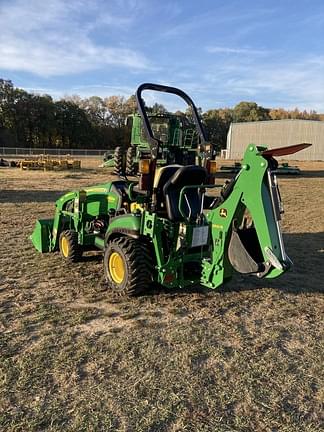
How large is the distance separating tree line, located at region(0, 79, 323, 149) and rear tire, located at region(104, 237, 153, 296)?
50068 mm

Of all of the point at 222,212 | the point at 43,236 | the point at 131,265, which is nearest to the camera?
the point at 222,212

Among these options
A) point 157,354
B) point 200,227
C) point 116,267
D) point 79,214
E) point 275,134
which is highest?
point 275,134

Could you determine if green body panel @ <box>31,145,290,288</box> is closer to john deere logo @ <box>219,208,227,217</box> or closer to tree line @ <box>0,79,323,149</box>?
john deere logo @ <box>219,208,227,217</box>

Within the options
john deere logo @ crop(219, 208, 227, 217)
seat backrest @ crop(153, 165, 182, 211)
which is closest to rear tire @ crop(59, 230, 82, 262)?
seat backrest @ crop(153, 165, 182, 211)

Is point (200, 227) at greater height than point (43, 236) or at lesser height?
greater

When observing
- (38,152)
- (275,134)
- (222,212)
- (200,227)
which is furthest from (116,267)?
(275,134)

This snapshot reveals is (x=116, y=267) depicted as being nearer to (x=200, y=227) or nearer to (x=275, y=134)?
(x=200, y=227)

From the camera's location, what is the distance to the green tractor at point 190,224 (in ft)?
13.6

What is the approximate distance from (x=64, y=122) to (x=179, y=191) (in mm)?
63016

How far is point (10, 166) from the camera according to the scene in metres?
28.4

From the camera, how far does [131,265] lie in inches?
192

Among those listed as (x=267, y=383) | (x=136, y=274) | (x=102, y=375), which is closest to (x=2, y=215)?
(x=136, y=274)

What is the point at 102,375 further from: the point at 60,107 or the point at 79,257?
the point at 60,107

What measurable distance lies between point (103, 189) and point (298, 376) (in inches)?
147
